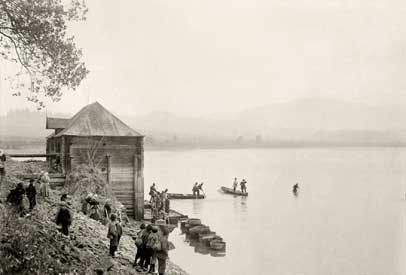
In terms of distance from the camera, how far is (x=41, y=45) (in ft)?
38.3

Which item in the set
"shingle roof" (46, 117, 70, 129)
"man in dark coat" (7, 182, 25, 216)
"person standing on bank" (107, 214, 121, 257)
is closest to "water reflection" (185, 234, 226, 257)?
"shingle roof" (46, 117, 70, 129)

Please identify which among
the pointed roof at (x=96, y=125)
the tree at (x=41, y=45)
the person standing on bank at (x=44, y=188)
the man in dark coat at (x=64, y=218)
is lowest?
the man in dark coat at (x=64, y=218)

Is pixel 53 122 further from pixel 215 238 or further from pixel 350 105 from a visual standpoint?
pixel 350 105

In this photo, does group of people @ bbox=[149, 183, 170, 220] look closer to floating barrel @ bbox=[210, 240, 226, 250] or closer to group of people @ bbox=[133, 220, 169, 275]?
floating barrel @ bbox=[210, 240, 226, 250]

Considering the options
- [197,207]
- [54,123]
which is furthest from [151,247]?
[197,207]

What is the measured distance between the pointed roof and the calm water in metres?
6.27

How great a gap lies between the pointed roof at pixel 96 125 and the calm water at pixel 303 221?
6271 millimetres

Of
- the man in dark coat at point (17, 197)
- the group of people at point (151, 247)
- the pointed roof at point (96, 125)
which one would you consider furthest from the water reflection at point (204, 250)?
the man in dark coat at point (17, 197)

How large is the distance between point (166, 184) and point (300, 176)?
66.1ft

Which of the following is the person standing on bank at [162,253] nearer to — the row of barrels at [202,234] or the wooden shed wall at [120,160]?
the wooden shed wall at [120,160]

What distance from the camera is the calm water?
2058 cm

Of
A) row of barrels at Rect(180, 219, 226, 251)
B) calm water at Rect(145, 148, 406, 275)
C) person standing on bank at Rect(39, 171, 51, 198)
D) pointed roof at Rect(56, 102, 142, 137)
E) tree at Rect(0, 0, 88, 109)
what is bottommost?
calm water at Rect(145, 148, 406, 275)

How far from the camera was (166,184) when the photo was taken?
52.6m

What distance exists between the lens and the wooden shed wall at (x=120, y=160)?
2042 cm
